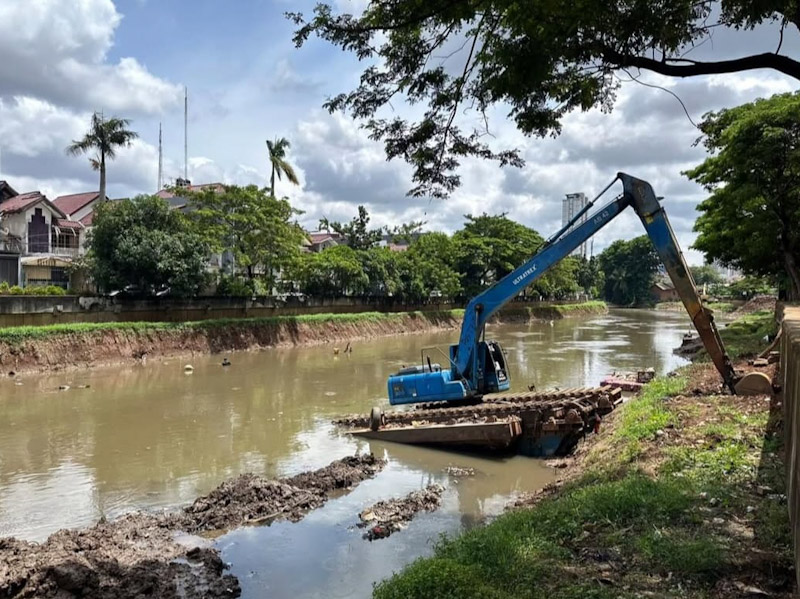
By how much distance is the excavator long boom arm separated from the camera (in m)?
12.1

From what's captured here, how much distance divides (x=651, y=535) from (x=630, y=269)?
97675mm

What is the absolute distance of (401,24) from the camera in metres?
6.29

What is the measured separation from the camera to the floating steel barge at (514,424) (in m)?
11.8

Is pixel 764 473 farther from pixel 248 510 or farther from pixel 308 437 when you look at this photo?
pixel 308 437

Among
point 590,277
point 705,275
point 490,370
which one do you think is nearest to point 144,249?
point 490,370

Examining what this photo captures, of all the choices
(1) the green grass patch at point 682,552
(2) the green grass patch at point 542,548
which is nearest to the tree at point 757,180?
(2) the green grass patch at point 542,548

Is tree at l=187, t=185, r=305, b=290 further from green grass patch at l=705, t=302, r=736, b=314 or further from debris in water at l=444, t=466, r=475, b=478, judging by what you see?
green grass patch at l=705, t=302, r=736, b=314

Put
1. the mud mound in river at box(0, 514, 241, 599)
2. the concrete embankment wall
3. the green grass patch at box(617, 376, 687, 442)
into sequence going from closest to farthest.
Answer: the concrete embankment wall
the mud mound in river at box(0, 514, 241, 599)
the green grass patch at box(617, 376, 687, 442)

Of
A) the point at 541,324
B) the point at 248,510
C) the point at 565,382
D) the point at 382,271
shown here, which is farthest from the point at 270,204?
the point at 541,324

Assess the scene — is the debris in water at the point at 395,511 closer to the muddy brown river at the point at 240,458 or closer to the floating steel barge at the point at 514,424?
the muddy brown river at the point at 240,458

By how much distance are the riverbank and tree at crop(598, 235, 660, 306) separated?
6003 centimetres

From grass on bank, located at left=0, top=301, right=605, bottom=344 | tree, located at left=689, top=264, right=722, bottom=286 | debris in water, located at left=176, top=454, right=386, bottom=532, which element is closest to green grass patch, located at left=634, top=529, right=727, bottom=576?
debris in water, located at left=176, top=454, right=386, bottom=532

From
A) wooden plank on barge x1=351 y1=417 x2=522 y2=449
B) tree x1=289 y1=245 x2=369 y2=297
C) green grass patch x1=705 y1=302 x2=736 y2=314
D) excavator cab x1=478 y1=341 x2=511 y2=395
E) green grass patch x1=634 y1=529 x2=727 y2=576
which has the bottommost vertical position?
wooden plank on barge x1=351 y1=417 x2=522 y2=449

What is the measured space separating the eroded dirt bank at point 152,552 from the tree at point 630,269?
92.6 metres
